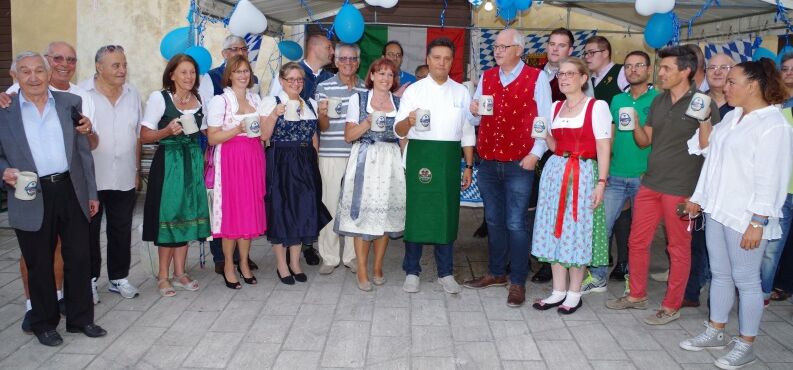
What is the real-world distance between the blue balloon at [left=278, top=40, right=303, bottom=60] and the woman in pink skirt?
255 cm

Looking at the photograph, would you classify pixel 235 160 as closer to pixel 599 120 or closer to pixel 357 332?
pixel 357 332

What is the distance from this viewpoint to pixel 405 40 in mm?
9406

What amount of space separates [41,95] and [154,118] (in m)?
0.80

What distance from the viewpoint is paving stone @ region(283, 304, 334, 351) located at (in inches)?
142

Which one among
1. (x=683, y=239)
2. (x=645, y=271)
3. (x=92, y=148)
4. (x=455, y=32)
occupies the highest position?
(x=455, y=32)

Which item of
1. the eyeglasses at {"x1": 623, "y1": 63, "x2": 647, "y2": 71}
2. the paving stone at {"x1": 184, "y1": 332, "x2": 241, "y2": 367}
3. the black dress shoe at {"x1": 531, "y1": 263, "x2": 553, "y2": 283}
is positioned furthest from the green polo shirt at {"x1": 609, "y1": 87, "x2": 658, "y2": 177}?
the paving stone at {"x1": 184, "y1": 332, "x2": 241, "y2": 367}

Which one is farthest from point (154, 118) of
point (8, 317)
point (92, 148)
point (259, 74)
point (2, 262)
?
point (259, 74)

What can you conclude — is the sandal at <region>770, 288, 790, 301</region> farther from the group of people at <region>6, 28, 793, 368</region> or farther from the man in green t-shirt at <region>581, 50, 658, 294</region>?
the man in green t-shirt at <region>581, 50, 658, 294</region>

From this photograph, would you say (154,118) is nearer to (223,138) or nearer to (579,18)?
(223,138)

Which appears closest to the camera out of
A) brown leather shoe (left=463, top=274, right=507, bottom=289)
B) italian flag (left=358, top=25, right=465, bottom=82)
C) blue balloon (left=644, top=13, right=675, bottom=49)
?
brown leather shoe (left=463, top=274, right=507, bottom=289)

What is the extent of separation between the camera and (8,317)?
3996 millimetres

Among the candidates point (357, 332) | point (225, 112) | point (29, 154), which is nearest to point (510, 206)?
point (357, 332)

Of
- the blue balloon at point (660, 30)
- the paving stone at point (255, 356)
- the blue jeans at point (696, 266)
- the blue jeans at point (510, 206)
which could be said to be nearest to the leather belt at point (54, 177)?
the paving stone at point (255, 356)

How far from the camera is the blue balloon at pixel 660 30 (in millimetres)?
5930
